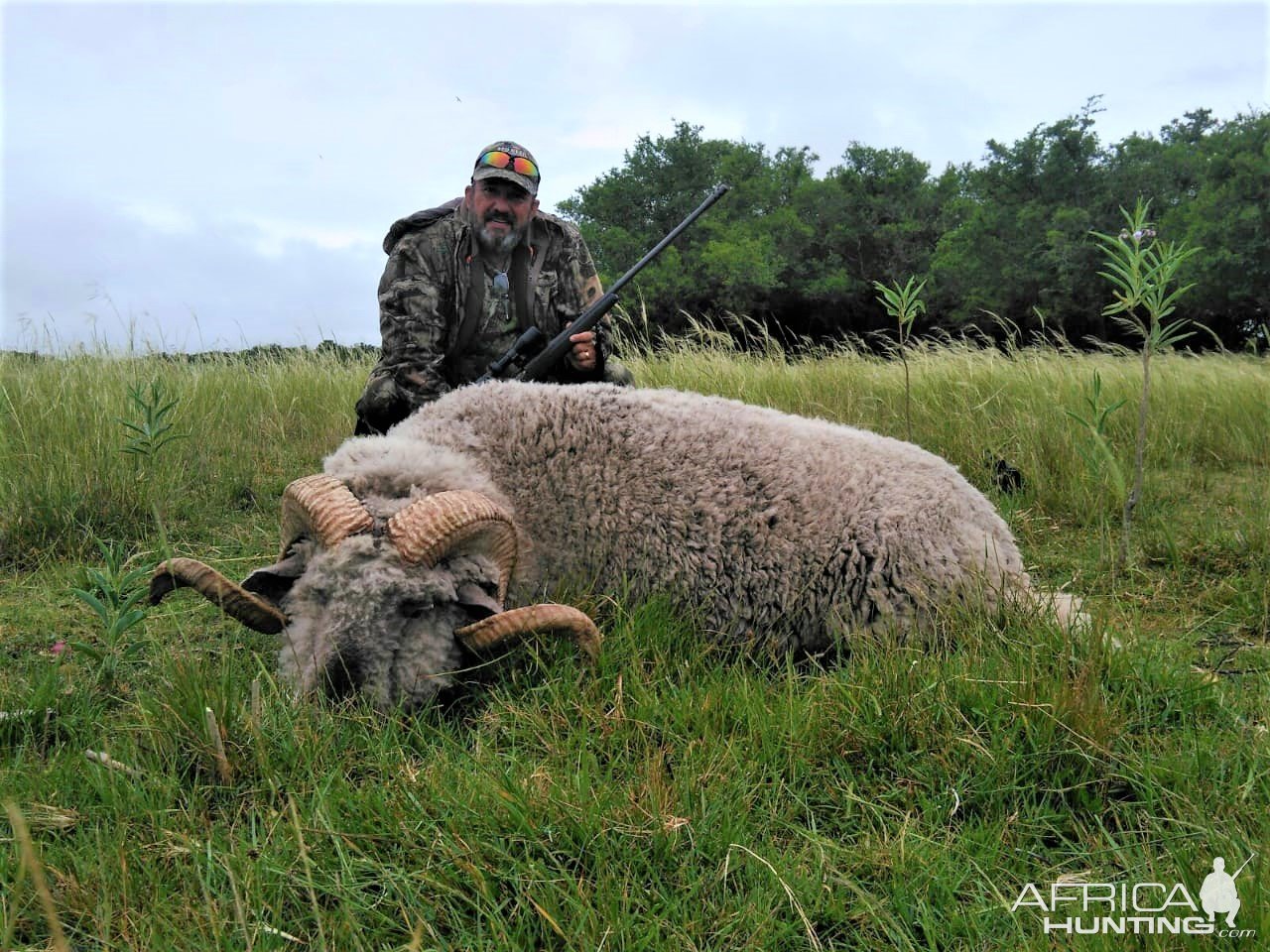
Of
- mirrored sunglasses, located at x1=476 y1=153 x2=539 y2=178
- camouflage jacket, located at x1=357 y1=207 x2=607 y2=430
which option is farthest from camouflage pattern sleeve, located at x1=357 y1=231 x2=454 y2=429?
mirrored sunglasses, located at x1=476 y1=153 x2=539 y2=178

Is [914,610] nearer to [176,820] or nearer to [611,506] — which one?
[611,506]

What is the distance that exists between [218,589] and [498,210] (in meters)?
3.31

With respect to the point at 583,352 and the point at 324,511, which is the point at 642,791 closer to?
the point at 324,511

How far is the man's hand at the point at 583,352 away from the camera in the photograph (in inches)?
213

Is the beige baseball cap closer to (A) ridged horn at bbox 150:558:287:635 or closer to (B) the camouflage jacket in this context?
(B) the camouflage jacket

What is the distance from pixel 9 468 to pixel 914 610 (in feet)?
19.0

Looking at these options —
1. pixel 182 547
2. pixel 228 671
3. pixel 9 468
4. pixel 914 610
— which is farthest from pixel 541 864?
Answer: pixel 9 468

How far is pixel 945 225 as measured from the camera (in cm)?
3834

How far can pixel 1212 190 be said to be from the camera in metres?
28.6

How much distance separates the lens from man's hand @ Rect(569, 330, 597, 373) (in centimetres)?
541

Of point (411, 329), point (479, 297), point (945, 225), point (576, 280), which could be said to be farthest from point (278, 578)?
point (945, 225)

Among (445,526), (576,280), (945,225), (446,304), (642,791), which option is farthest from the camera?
(945,225)

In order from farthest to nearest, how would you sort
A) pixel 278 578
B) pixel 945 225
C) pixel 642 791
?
pixel 945 225 < pixel 278 578 < pixel 642 791

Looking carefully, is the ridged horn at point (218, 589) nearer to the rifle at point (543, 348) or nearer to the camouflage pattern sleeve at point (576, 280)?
the rifle at point (543, 348)
